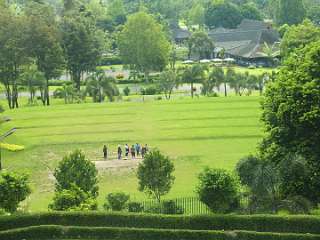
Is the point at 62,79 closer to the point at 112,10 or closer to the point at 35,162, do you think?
the point at 112,10

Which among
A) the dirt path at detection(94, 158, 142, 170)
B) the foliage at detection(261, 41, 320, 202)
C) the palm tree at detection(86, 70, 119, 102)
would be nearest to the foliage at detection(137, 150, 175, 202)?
the foliage at detection(261, 41, 320, 202)

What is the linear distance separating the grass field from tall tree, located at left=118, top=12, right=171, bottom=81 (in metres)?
23.9

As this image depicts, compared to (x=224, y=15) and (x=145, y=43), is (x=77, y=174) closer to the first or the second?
(x=145, y=43)

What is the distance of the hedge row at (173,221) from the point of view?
78.6 ft

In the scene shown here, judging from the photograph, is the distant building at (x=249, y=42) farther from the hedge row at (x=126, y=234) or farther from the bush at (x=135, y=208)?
the hedge row at (x=126, y=234)

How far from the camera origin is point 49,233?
23953 mm

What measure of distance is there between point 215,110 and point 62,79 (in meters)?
40.2

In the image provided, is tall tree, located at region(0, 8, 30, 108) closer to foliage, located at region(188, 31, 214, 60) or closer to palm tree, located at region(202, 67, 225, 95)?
palm tree, located at region(202, 67, 225, 95)

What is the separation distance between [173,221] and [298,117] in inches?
Answer: 343

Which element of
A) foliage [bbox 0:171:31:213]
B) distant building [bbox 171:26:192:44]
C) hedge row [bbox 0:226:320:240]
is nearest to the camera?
hedge row [bbox 0:226:320:240]

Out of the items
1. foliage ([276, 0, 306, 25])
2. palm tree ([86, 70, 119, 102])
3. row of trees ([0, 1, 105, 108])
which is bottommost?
palm tree ([86, 70, 119, 102])

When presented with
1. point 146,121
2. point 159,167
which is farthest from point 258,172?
point 146,121

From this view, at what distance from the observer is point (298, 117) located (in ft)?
95.5

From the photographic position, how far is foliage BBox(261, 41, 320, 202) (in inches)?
1125
